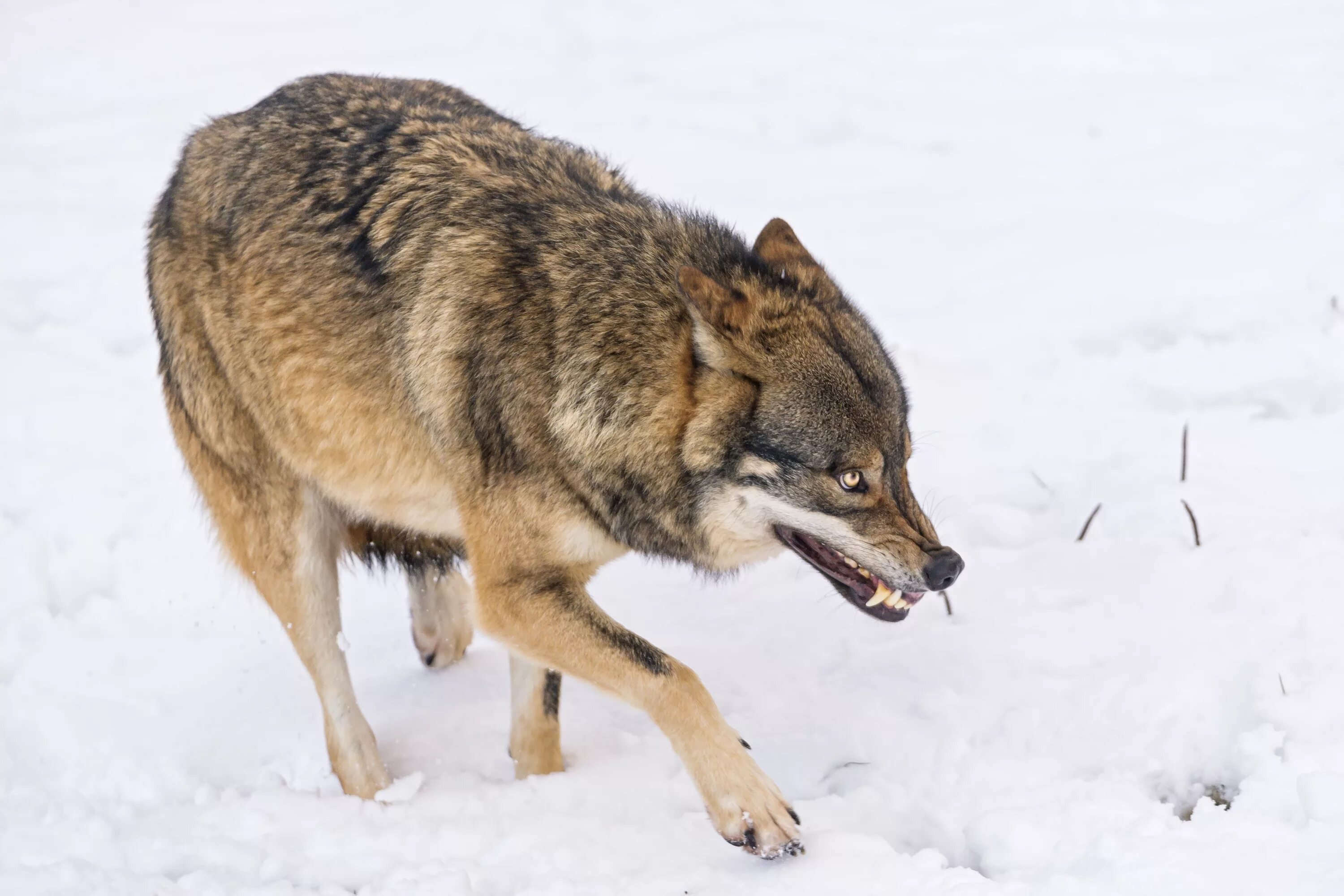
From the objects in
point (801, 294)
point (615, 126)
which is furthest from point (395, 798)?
point (615, 126)

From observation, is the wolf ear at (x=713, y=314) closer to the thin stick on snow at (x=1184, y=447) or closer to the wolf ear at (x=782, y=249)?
the wolf ear at (x=782, y=249)

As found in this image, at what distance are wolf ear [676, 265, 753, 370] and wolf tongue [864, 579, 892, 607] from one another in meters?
0.76

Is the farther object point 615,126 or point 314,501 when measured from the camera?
point 615,126

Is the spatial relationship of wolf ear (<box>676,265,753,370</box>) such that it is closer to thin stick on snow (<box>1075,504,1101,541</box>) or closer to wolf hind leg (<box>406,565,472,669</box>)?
thin stick on snow (<box>1075,504,1101,541</box>)

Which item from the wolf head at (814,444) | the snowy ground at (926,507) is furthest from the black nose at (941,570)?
the snowy ground at (926,507)

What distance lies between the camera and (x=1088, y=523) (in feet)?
15.5

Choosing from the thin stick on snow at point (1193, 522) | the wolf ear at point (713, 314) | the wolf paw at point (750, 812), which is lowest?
the wolf paw at point (750, 812)

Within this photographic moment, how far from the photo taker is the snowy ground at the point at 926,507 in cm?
374

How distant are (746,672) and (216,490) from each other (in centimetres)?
207

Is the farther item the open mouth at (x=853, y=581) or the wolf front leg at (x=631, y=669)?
the open mouth at (x=853, y=581)

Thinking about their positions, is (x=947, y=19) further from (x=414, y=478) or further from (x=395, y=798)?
(x=395, y=798)

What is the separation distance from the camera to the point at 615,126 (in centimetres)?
891

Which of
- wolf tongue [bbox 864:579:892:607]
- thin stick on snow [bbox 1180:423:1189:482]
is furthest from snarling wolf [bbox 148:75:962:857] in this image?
thin stick on snow [bbox 1180:423:1189:482]

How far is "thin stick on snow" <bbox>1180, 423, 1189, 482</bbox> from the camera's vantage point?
16.4 feet
